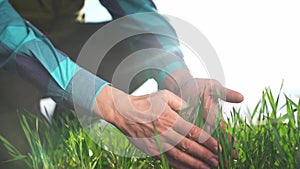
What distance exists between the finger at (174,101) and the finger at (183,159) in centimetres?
12

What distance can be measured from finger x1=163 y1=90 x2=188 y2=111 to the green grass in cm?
4

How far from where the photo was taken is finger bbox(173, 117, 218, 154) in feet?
3.61

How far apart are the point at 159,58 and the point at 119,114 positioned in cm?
44

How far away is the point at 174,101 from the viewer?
1.18 metres

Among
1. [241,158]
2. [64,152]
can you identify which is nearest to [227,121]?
[241,158]

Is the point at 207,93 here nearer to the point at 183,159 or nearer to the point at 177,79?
the point at 177,79

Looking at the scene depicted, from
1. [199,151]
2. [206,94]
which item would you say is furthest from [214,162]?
[206,94]

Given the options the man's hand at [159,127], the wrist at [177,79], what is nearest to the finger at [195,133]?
the man's hand at [159,127]

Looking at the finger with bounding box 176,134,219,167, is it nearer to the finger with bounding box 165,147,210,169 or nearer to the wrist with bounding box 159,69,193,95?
the finger with bounding box 165,147,210,169

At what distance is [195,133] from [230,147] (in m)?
0.08

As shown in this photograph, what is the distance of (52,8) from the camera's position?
6.40 feet

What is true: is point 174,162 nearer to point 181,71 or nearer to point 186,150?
point 186,150

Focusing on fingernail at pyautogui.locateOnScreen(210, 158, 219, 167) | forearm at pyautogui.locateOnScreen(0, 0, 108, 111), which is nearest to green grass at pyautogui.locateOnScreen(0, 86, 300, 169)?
fingernail at pyautogui.locateOnScreen(210, 158, 219, 167)

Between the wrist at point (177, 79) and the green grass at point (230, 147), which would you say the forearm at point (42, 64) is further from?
the wrist at point (177, 79)
